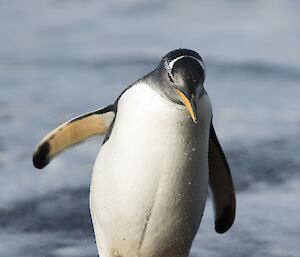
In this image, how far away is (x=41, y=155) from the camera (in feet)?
9.46

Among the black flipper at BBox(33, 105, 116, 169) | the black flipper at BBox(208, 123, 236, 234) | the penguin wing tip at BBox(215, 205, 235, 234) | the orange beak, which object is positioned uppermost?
the orange beak

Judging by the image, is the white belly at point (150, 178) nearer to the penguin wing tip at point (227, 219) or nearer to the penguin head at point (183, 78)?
the penguin head at point (183, 78)

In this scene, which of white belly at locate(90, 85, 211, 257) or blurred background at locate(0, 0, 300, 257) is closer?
white belly at locate(90, 85, 211, 257)

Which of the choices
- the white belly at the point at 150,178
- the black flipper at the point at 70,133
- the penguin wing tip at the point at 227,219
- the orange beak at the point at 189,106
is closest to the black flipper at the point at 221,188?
the penguin wing tip at the point at 227,219

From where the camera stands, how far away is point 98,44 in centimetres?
723

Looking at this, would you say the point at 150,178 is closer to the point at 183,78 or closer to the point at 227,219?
the point at 183,78

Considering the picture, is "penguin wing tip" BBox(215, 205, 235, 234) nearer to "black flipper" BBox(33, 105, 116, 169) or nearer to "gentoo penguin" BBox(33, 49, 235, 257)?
"gentoo penguin" BBox(33, 49, 235, 257)

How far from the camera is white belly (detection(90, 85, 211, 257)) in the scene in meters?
2.45

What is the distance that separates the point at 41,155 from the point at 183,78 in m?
0.80

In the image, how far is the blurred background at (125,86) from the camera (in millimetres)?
3338

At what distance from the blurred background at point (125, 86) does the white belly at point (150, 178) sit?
48 centimetres

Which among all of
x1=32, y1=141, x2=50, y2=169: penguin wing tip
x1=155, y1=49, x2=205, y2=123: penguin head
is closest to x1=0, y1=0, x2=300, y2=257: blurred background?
x1=32, y1=141, x2=50, y2=169: penguin wing tip

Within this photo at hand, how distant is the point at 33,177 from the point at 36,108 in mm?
1312

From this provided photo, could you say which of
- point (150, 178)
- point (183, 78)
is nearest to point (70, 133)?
point (150, 178)
